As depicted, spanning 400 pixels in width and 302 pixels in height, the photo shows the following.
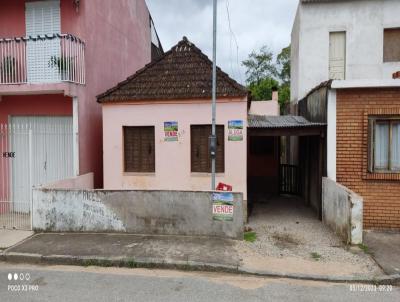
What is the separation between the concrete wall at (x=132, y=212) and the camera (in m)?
7.68

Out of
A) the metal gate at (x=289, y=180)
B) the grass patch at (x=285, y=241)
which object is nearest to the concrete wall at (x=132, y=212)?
the grass patch at (x=285, y=241)

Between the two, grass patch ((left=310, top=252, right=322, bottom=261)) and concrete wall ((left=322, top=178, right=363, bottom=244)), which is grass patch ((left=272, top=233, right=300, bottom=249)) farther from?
concrete wall ((left=322, top=178, right=363, bottom=244))

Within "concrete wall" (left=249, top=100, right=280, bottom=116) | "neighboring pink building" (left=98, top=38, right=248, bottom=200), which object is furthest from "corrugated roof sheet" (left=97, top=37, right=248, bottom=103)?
"concrete wall" (left=249, top=100, right=280, bottom=116)

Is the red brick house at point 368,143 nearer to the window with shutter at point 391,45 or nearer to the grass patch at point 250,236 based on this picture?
the grass patch at point 250,236

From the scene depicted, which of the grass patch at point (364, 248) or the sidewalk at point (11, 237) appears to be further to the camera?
the sidewalk at point (11, 237)

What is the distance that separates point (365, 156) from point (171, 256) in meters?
5.24

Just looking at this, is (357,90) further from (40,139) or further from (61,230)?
(40,139)

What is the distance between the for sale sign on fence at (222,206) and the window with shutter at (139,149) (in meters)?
2.85

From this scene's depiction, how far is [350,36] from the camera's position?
537 inches

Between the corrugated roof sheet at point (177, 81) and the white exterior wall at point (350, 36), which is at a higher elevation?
the white exterior wall at point (350, 36)

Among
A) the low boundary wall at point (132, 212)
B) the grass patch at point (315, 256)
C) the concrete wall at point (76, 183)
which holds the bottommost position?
the grass patch at point (315, 256)

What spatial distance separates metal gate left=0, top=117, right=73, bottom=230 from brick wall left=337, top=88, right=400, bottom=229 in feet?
24.4

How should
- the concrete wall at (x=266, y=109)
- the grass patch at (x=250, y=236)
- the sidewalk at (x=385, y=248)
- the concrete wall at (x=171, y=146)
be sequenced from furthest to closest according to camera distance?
the concrete wall at (x=266, y=109) → the concrete wall at (x=171, y=146) → the grass patch at (x=250, y=236) → the sidewalk at (x=385, y=248)

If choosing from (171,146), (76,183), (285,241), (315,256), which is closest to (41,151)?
(76,183)
